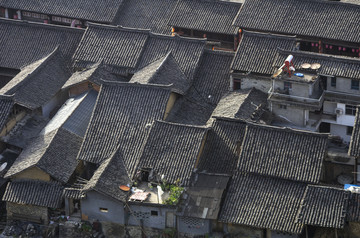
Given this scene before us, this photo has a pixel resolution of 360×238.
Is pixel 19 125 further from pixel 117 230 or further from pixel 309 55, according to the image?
pixel 309 55

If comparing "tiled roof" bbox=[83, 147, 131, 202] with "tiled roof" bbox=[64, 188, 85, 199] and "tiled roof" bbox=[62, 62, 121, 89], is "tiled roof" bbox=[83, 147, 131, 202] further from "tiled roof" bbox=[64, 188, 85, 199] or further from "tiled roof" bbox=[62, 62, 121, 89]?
"tiled roof" bbox=[62, 62, 121, 89]

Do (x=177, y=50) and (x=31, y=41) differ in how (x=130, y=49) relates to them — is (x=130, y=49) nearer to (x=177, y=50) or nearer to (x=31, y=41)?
(x=177, y=50)

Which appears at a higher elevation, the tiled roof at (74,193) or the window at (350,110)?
the window at (350,110)

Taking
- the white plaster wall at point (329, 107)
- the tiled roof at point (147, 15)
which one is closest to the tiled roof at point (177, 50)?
the tiled roof at point (147, 15)

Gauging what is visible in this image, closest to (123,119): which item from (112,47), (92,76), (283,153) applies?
(92,76)

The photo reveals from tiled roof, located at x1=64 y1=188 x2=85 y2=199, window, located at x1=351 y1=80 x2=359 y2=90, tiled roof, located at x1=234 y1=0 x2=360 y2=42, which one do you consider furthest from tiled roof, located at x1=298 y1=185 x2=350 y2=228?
tiled roof, located at x1=234 y1=0 x2=360 y2=42

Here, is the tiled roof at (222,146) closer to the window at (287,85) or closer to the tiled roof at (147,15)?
the window at (287,85)
